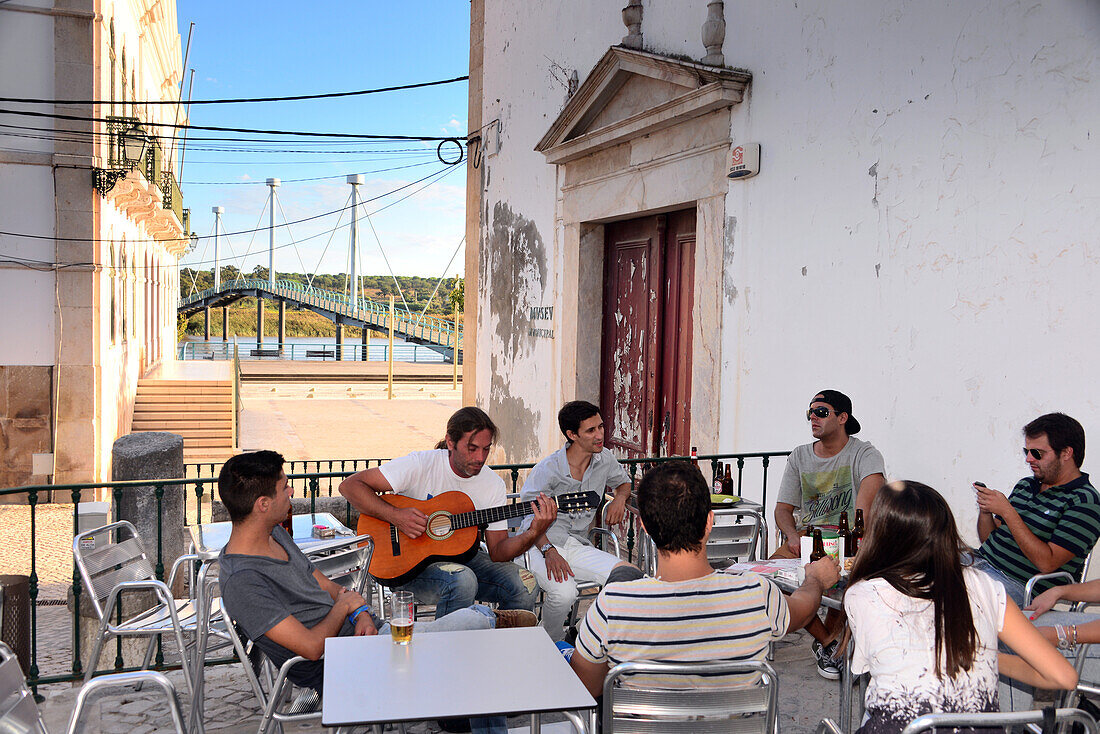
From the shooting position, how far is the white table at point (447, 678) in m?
2.24

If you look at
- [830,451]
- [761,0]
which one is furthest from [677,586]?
[761,0]

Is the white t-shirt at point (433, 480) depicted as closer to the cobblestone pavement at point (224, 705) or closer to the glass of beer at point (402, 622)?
the cobblestone pavement at point (224, 705)

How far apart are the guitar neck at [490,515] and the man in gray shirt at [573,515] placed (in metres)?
0.16

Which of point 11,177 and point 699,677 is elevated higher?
point 11,177

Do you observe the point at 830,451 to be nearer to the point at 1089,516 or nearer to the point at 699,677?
the point at 1089,516

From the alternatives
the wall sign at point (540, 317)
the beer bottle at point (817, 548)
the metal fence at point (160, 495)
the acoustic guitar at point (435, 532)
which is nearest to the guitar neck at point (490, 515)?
the acoustic guitar at point (435, 532)

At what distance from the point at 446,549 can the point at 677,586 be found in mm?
2027

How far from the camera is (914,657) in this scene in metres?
2.29

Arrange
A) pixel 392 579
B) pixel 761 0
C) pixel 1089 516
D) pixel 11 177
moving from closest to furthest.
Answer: pixel 1089 516 < pixel 392 579 < pixel 761 0 < pixel 11 177

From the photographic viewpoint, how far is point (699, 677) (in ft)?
7.79

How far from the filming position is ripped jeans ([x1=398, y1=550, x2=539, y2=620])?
410cm

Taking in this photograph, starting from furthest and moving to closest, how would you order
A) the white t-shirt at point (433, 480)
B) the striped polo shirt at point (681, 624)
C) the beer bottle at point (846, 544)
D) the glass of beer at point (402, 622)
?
the white t-shirt at point (433, 480)
the beer bottle at point (846, 544)
the glass of beer at point (402, 622)
the striped polo shirt at point (681, 624)

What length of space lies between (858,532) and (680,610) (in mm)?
1939

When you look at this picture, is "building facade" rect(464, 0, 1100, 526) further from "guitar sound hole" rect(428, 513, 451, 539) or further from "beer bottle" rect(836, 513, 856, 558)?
"guitar sound hole" rect(428, 513, 451, 539)
